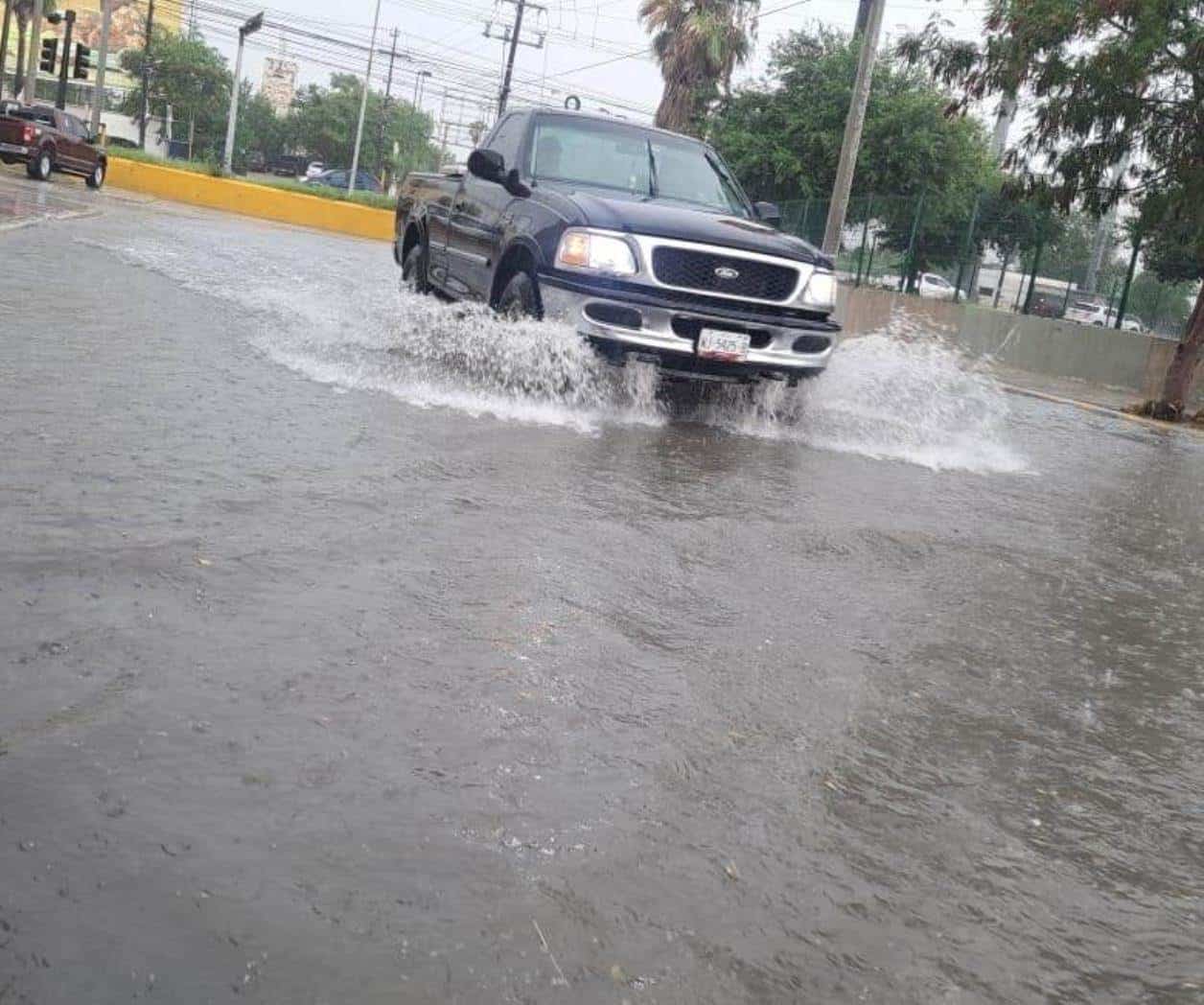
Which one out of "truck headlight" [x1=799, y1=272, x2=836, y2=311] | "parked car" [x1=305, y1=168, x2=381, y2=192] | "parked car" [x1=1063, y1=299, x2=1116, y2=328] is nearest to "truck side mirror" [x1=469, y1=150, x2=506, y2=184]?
"truck headlight" [x1=799, y1=272, x2=836, y2=311]

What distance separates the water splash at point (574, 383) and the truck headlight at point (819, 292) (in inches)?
29.5

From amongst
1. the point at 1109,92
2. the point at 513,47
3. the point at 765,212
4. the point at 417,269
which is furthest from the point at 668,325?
the point at 513,47

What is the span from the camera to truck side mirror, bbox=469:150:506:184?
8.56 meters

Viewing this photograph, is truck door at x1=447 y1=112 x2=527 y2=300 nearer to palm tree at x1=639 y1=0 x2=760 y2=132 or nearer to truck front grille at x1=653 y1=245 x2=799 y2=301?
truck front grille at x1=653 y1=245 x2=799 y2=301

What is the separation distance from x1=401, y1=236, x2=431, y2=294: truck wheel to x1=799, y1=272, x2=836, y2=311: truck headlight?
3.78 m

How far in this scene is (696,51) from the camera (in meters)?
38.1

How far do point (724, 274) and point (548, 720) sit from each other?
5.07m

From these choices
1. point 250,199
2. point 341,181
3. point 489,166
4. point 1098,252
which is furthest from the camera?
point 341,181

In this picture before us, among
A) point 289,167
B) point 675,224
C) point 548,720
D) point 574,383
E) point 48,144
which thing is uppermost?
point 289,167

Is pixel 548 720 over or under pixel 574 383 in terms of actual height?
under

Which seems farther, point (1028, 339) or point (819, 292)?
point (1028, 339)

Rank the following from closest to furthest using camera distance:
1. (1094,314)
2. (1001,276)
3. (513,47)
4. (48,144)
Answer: (1094,314)
(1001,276)
(48,144)
(513,47)

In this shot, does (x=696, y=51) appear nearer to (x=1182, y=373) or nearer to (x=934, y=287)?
(x=934, y=287)

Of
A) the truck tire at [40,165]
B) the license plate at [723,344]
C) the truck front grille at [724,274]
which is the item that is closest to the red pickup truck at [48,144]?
the truck tire at [40,165]
